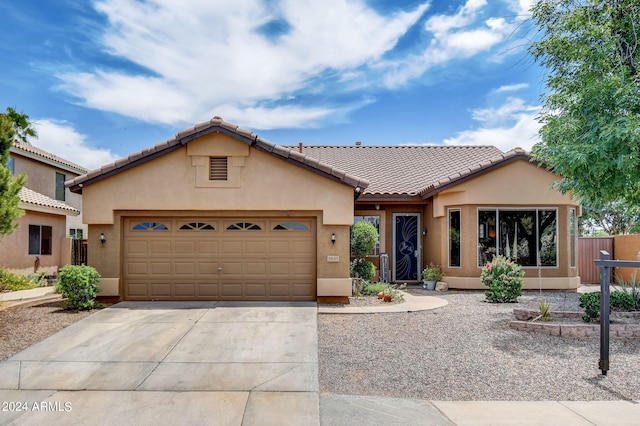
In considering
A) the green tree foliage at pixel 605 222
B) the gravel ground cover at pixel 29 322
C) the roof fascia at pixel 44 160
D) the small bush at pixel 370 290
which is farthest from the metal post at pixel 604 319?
the green tree foliage at pixel 605 222

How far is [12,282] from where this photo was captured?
14430 mm

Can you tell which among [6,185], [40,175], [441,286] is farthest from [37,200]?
[441,286]

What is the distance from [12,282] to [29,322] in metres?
6.86

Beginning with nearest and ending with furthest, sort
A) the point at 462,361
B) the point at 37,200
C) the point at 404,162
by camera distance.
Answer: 1. the point at 462,361
2. the point at 37,200
3. the point at 404,162

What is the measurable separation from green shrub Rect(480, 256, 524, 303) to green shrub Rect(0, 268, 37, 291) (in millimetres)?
15137

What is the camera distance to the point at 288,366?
6.56m

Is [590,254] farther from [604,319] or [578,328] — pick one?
[604,319]

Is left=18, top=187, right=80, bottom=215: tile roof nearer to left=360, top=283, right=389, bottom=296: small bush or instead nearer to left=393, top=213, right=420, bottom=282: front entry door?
left=360, top=283, right=389, bottom=296: small bush

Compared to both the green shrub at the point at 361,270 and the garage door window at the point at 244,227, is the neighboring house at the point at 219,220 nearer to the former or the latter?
the garage door window at the point at 244,227

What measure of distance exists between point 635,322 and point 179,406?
854 centimetres

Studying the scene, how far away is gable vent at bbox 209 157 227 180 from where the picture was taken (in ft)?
36.3

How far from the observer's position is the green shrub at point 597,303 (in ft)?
28.3

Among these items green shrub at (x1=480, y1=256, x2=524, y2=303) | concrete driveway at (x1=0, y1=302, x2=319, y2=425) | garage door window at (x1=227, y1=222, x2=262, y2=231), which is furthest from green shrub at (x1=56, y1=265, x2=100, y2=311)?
green shrub at (x1=480, y1=256, x2=524, y2=303)

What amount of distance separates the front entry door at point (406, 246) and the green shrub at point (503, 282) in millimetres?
4463
